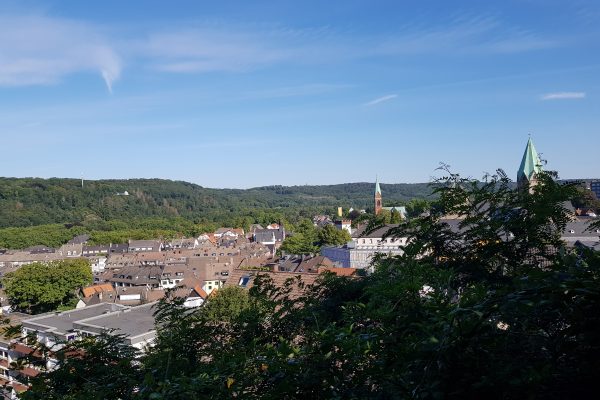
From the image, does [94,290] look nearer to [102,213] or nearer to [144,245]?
[144,245]

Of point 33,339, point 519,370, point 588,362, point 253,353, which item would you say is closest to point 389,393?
point 519,370

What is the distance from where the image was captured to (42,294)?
160 feet

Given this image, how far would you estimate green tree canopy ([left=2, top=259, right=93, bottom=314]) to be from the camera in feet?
157

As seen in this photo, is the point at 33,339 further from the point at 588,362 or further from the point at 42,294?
the point at 42,294

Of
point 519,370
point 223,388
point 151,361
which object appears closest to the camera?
point 519,370

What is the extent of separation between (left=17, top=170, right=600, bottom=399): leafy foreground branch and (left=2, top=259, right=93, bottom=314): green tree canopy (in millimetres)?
49829

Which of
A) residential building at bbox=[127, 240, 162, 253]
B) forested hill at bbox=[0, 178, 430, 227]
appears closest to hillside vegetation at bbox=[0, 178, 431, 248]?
forested hill at bbox=[0, 178, 430, 227]

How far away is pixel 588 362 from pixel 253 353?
2.52m

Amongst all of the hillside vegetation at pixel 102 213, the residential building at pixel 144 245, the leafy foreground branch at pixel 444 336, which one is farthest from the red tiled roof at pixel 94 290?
the hillside vegetation at pixel 102 213

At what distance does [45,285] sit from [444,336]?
54.4 meters

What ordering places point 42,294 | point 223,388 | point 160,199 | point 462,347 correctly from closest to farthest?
point 462,347 < point 223,388 < point 42,294 < point 160,199

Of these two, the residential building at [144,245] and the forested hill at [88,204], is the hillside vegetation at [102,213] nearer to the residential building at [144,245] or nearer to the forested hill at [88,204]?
the forested hill at [88,204]

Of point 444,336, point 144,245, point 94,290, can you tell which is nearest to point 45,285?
point 94,290

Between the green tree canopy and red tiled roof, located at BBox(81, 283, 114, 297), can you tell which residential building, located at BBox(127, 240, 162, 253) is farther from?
red tiled roof, located at BBox(81, 283, 114, 297)
